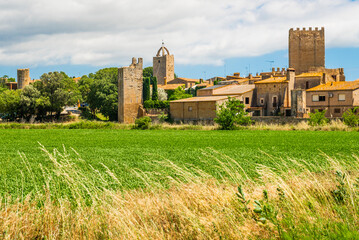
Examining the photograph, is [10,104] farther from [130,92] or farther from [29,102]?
[130,92]

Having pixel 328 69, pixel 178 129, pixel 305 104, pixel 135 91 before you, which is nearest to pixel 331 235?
pixel 178 129

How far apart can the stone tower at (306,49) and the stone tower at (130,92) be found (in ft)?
91.4

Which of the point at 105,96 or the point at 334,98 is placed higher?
the point at 105,96

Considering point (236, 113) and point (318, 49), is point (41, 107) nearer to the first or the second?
point (236, 113)

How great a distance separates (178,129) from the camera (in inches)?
1128

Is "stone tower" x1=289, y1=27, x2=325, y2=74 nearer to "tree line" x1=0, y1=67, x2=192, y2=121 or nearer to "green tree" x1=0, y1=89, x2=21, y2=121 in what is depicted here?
"tree line" x1=0, y1=67, x2=192, y2=121

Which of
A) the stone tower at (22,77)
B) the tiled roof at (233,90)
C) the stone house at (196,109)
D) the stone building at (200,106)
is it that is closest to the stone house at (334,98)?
the stone building at (200,106)

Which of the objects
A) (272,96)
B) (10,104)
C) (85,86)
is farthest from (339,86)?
(85,86)

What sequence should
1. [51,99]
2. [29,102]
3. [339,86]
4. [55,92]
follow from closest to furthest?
1. [339,86]
2. [29,102]
3. [55,92]
4. [51,99]

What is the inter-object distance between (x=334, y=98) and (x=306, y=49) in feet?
74.3

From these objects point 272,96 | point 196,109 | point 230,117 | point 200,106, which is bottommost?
point 230,117

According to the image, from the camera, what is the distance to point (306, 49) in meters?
61.5

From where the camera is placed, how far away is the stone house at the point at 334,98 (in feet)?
131

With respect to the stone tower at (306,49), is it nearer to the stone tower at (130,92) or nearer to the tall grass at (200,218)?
the stone tower at (130,92)
